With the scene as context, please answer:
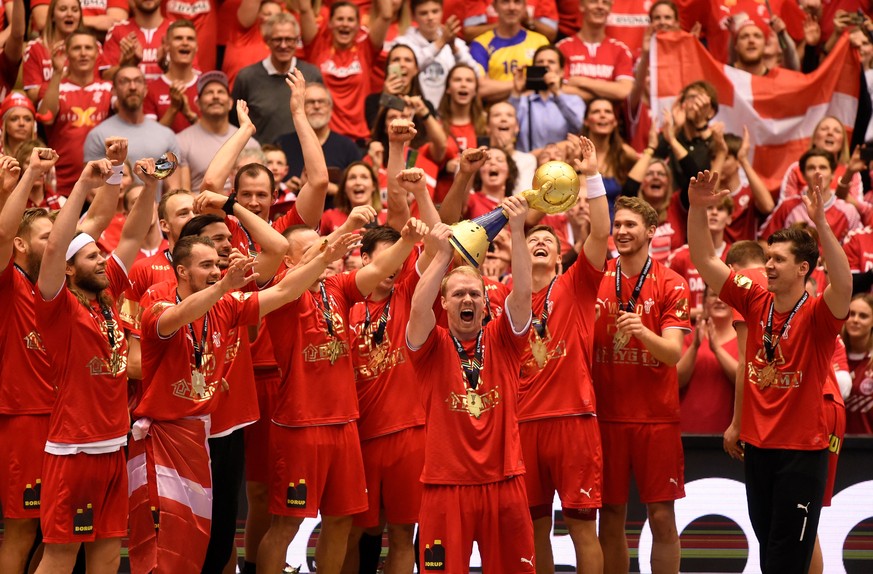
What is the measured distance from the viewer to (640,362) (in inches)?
326

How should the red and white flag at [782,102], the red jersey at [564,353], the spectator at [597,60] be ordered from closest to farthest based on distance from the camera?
1. the red jersey at [564,353]
2. the spectator at [597,60]
3. the red and white flag at [782,102]

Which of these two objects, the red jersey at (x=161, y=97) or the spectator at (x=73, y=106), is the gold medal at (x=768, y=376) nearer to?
the red jersey at (x=161, y=97)

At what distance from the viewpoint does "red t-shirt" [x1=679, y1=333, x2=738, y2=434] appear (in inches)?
370

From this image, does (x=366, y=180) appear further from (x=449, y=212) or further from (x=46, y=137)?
(x=46, y=137)

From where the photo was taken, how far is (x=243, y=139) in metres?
8.52

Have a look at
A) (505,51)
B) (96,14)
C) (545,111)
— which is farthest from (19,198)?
(505,51)

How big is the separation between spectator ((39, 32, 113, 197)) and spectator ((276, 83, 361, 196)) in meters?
1.80

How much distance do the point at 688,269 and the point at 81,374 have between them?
5350mm

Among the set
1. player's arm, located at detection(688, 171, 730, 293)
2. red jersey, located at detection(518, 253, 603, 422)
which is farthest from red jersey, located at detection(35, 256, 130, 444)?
player's arm, located at detection(688, 171, 730, 293)

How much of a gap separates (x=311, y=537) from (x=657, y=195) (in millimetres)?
4286

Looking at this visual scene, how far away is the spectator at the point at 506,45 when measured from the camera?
13125 millimetres

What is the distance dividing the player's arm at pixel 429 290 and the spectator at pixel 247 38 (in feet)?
21.2

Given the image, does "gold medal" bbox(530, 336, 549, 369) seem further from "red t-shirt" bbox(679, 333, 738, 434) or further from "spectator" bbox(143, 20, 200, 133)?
"spectator" bbox(143, 20, 200, 133)

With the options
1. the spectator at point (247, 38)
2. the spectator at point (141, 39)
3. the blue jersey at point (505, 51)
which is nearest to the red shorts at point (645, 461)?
the blue jersey at point (505, 51)
